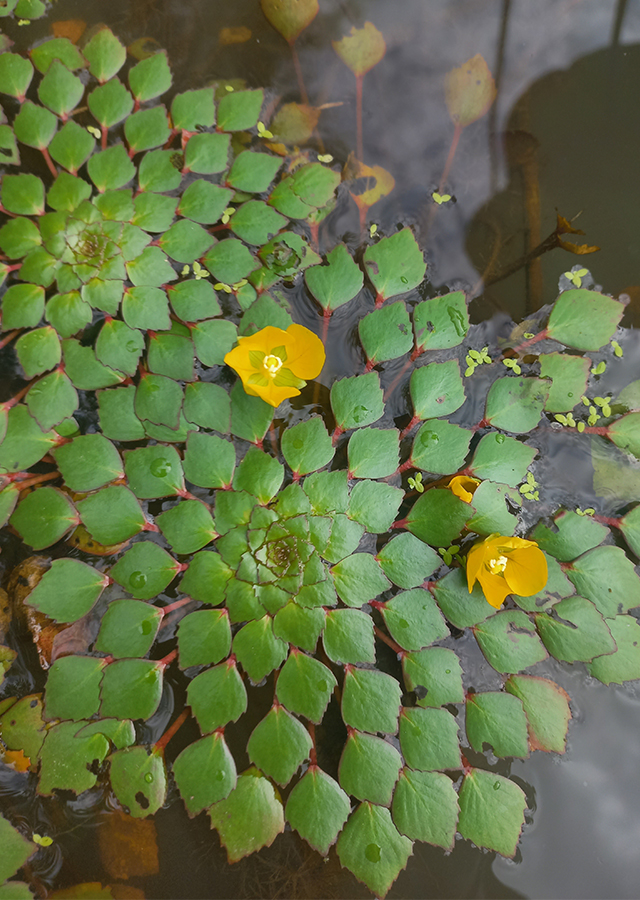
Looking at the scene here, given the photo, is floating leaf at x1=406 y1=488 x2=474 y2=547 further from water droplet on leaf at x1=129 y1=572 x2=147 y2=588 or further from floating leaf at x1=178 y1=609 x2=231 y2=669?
water droplet on leaf at x1=129 y1=572 x2=147 y2=588

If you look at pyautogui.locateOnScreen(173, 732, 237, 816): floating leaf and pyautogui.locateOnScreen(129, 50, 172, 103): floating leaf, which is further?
pyautogui.locateOnScreen(129, 50, 172, 103): floating leaf

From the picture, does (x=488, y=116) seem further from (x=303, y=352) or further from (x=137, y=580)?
(x=137, y=580)

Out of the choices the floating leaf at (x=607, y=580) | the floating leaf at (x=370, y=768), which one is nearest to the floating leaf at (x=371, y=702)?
the floating leaf at (x=370, y=768)

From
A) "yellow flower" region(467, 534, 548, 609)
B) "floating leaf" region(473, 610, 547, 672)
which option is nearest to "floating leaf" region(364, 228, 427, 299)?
"yellow flower" region(467, 534, 548, 609)

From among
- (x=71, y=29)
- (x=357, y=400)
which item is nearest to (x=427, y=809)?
(x=357, y=400)

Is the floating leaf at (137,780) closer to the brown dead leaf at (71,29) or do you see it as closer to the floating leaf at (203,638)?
the floating leaf at (203,638)

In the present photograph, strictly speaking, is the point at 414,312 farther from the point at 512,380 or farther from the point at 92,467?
the point at 92,467

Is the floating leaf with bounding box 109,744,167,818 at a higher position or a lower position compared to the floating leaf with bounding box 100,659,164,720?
lower
